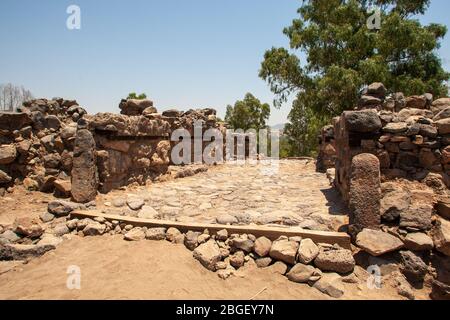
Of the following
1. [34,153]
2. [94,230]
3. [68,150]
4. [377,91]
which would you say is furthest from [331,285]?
[34,153]

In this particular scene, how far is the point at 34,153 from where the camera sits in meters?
4.94

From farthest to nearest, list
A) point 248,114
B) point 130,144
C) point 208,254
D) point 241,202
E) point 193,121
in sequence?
point 248,114, point 193,121, point 130,144, point 241,202, point 208,254

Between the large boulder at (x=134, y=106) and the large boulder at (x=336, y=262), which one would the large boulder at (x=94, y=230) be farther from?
the large boulder at (x=134, y=106)

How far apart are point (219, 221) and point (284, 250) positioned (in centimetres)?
99

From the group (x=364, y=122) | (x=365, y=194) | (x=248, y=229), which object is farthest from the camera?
(x=364, y=122)

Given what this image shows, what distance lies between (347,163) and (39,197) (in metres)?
4.83

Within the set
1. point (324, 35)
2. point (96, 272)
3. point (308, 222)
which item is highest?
point (324, 35)

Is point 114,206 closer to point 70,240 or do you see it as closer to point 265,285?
point 70,240

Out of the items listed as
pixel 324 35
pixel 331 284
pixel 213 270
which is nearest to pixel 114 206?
pixel 213 270

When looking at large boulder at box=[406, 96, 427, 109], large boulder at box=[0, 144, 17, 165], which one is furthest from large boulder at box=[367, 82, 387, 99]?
large boulder at box=[0, 144, 17, 165]

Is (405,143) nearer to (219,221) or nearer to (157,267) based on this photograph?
(219,221)

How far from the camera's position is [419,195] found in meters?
3.55

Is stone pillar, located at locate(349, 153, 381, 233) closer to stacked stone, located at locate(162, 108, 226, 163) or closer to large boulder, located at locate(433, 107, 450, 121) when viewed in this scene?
large boulder, located at locate(433, 107, 450, 121)

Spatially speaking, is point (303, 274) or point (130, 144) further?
point (130, 144)
